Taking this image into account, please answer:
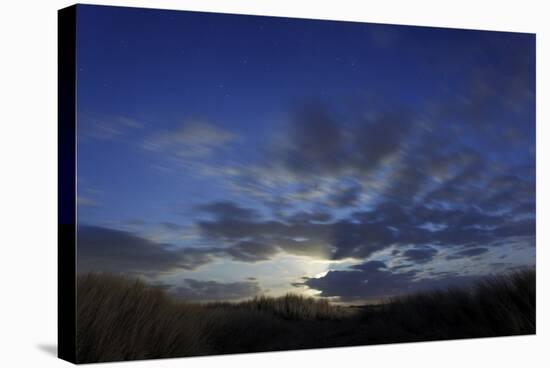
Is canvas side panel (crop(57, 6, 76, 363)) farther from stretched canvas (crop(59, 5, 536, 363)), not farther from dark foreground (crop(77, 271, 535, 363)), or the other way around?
dark foreground (crop(77, 271, 535, 363))

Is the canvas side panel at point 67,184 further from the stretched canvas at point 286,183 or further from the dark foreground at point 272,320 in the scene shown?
the dark foreground at point 272,320

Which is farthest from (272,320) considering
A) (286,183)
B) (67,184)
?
(67,184)

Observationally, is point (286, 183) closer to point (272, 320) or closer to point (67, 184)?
point (272, 320)

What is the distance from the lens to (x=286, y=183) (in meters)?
9.66

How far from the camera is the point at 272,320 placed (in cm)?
969

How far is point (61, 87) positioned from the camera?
9188 mm

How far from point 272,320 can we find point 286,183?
1.36 meters

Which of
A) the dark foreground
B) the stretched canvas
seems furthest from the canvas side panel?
the dark foreground

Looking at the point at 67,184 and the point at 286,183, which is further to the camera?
the point at 286,183

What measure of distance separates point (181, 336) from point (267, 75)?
106 inches

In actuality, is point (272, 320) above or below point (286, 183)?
below

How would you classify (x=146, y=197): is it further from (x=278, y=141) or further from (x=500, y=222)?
(x=500, y=222)

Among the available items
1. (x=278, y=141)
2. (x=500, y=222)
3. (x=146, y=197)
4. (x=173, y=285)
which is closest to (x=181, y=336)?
(x=173, y=285)

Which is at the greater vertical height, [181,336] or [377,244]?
[377,244]
